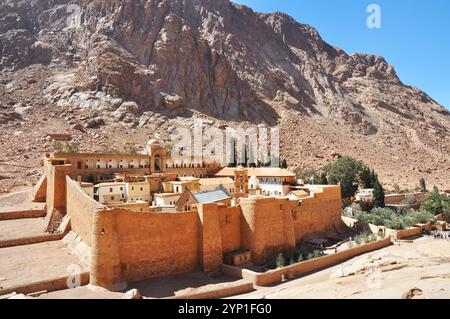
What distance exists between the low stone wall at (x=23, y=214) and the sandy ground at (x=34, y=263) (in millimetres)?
4379

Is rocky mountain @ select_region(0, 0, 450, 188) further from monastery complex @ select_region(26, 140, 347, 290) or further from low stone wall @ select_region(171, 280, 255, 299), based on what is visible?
low stone wall @ select_region(171, 280, 255, 299)

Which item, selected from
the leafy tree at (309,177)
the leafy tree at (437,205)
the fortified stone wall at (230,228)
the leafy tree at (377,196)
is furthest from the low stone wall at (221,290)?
the leafy tree at (437,205)

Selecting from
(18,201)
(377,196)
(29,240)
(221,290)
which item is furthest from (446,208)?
(18,201)

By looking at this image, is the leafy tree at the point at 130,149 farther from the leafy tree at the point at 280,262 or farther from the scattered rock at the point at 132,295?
the scattered rock at the point at 132,295

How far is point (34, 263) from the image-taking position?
15992 millimetres

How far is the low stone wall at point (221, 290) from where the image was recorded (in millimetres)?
14510

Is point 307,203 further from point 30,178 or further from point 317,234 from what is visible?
point 30,178

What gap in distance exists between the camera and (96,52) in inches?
2258

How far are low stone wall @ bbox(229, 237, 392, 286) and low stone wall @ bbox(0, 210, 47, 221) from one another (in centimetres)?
1196

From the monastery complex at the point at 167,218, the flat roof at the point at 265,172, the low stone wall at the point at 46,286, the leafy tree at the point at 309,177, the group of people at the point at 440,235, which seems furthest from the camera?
the leafy tree at the point at 309,177

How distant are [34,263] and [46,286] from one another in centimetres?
239

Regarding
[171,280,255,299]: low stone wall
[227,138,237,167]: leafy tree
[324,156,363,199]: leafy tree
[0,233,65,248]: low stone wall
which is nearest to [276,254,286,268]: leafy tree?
[171,280,255,299]: low stone wall

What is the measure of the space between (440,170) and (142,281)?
5841cm
